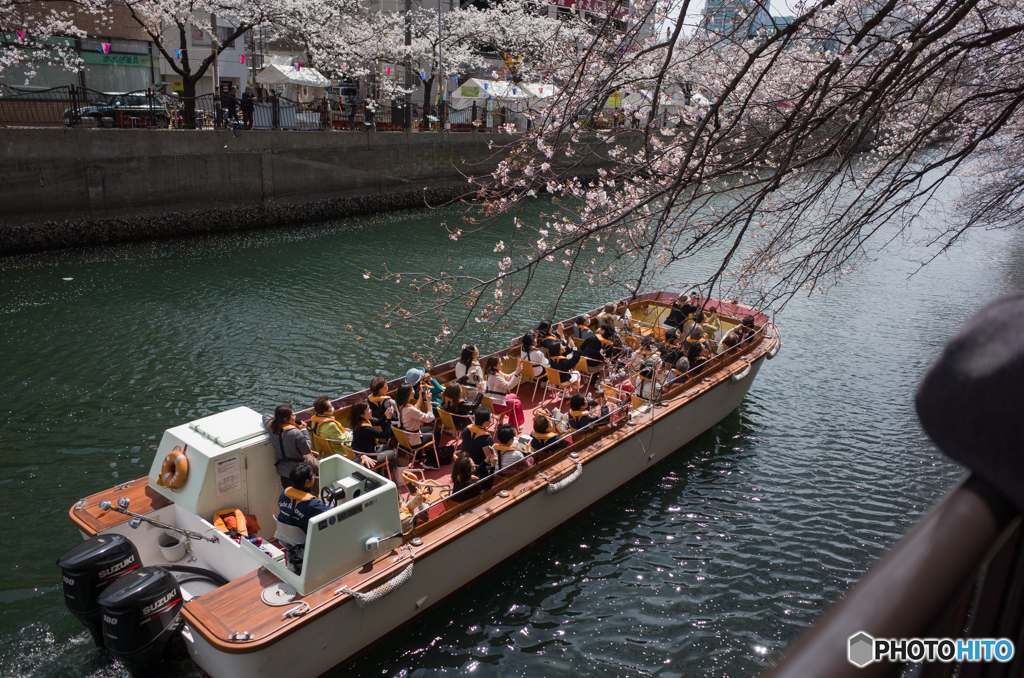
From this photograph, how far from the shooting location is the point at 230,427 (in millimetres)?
7277

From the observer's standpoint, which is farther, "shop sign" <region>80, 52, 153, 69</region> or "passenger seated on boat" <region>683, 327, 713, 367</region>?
"shop sign" <region>80, 52, 153, 69</region>

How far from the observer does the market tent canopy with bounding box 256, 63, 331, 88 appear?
30000mm

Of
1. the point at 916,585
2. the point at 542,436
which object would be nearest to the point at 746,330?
the point at 542,436

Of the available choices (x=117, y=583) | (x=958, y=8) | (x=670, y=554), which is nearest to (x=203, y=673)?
(x=117, y=583)

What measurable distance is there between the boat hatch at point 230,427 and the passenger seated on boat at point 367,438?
3.43ft

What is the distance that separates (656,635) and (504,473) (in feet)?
7.61

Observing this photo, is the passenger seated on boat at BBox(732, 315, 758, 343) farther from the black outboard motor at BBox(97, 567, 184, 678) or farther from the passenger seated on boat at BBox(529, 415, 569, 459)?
the black outboard motor at BBox(97, 567, 184, 678)

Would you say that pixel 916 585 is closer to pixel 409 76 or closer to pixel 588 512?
pixel 588 512

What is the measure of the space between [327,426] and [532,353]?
146 inches

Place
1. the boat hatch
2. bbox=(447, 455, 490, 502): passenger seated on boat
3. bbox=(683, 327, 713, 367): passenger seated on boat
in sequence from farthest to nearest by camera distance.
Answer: bbox=(683, 327, 713, 367): passenger seated on boat
bbox=(447, 455, 490, 502): passenger seated on boat
the boat hatch

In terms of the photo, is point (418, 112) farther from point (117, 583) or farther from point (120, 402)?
point (117, 583)

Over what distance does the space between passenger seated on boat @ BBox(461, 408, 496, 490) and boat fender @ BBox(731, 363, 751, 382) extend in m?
4.96

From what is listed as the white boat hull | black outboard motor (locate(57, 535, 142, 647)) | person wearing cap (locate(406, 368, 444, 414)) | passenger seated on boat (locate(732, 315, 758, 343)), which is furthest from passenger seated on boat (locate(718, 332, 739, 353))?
black outboard motor (locate(57, 535, 142, 647))

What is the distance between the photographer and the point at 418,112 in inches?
1329
